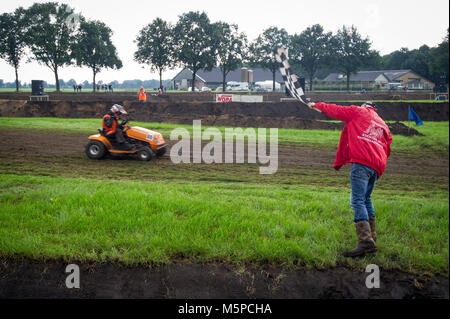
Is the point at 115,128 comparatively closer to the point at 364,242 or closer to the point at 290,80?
the point at 290,80

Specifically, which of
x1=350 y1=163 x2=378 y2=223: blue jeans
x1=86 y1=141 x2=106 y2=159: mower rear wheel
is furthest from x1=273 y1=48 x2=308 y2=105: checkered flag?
x1=86 y1=141 x2=106 y2=159: mower rear wheel

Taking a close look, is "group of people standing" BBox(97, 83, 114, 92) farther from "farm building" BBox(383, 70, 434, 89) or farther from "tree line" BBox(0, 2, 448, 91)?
"farm building" BBox(383, 70, 434, 89)

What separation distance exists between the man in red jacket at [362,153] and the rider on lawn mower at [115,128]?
7509mm

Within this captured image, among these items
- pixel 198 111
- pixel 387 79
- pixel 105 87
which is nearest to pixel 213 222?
pixel 198 111

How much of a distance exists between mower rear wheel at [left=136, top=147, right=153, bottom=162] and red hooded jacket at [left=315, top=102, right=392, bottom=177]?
7322 millimetres

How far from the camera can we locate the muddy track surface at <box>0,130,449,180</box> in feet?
33.3

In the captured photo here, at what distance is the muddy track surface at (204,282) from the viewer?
3.66m

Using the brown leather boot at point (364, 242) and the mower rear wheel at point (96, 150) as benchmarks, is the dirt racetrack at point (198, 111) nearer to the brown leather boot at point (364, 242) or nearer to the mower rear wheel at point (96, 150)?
the mower rear wheel at point (96, 150)

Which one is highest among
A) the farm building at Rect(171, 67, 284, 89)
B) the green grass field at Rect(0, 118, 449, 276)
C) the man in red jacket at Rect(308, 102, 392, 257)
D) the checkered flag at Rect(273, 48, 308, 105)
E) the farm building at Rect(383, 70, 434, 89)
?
the farm building at Rect(171, 67, 284, 89)

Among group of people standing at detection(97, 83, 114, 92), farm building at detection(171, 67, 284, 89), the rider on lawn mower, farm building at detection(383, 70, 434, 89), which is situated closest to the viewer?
the rider on lawn mower

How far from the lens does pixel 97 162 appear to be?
10.5 m

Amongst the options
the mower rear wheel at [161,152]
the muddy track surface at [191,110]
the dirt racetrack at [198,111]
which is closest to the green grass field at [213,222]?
the mower rear wheel at [161,152]
